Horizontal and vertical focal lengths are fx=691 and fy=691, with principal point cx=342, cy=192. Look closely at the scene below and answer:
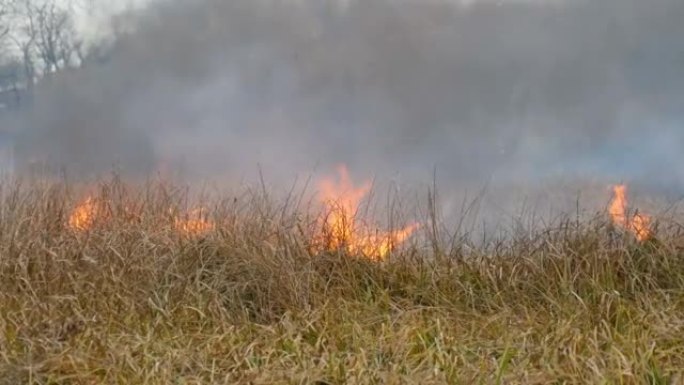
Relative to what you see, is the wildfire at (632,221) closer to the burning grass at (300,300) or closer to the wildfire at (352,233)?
the burning grass at (300,300)

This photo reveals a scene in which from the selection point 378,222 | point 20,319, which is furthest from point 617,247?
point 20,319

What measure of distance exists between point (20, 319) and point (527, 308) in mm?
3126

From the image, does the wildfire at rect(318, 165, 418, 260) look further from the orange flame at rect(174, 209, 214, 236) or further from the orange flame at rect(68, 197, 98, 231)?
the orange flame at rect(68, 197, 98, 231)

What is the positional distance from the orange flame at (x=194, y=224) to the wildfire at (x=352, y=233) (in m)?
0.94

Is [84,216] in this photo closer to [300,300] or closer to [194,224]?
[194,224]

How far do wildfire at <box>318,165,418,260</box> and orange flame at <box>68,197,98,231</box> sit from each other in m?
1.91

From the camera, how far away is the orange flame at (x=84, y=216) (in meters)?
5.55

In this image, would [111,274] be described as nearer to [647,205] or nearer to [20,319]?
[20,319]

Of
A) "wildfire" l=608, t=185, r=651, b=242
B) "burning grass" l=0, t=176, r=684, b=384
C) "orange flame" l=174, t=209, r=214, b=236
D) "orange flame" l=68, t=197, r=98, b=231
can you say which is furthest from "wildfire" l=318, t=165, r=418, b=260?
"orange flame" l=68, t=197, r=98, b=231

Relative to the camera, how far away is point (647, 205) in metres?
5.67

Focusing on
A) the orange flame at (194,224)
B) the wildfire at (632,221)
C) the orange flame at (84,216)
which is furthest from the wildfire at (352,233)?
the orange flame at (84,216)

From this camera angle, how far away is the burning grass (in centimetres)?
343

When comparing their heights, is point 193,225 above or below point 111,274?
above

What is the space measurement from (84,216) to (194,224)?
3.29 feet
